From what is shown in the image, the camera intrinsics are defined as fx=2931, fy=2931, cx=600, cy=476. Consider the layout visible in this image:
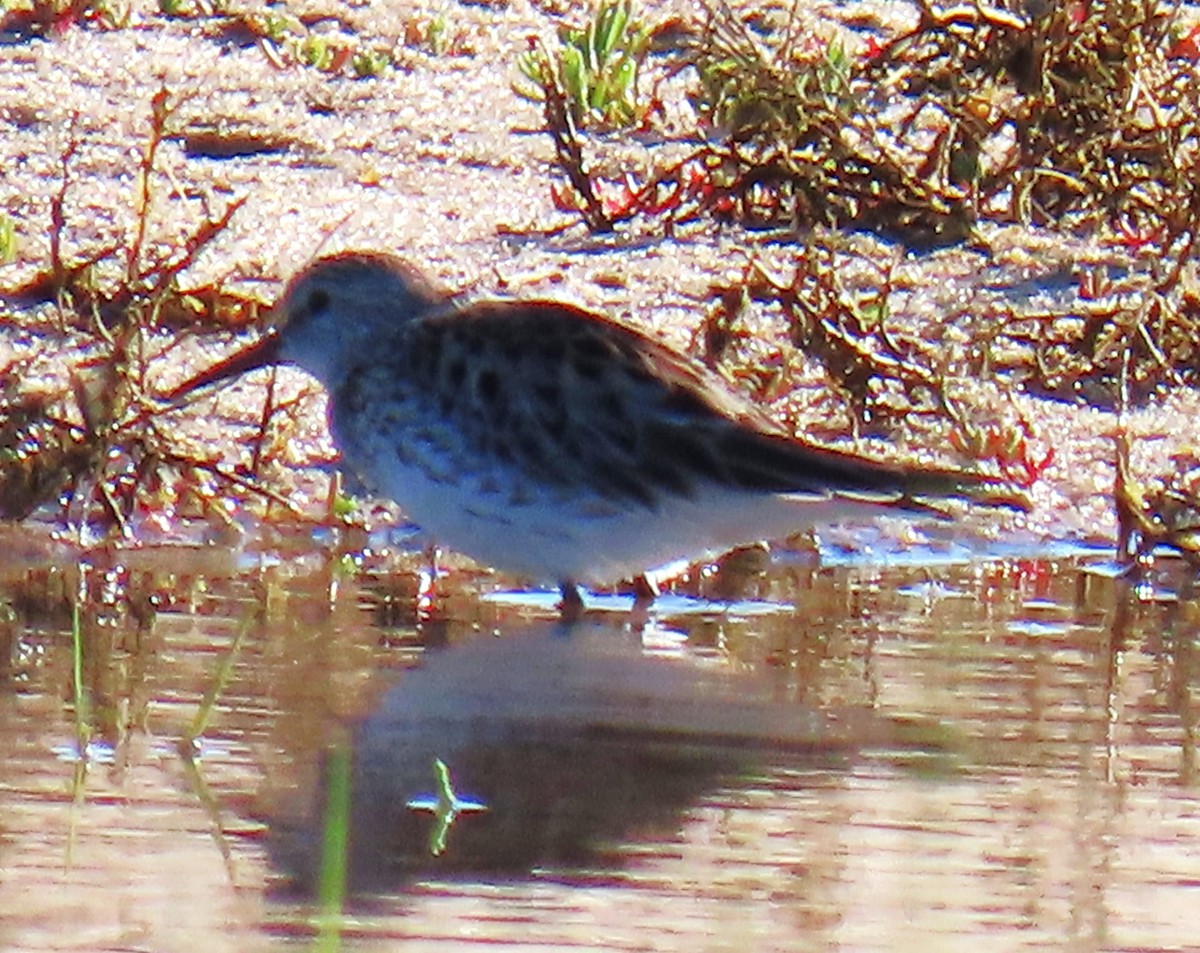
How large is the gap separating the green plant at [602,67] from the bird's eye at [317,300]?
2.04 metres

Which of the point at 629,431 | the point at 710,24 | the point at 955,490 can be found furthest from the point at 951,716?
the point at 710,24

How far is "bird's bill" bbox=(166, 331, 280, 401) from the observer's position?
6.51 m

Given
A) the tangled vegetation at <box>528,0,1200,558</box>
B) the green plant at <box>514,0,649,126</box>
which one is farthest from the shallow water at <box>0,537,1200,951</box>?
the green plant at <box>514,0,649,126</box>

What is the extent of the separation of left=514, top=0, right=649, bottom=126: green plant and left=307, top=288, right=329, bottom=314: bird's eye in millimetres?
2041

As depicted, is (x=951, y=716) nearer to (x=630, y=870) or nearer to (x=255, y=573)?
(x=630, y=870)

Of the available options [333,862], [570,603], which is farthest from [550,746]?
[333,862]

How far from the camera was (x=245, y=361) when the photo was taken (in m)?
6.52

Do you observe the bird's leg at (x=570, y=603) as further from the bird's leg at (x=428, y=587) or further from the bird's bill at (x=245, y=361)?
the bird's bill at (x=245, y=361)

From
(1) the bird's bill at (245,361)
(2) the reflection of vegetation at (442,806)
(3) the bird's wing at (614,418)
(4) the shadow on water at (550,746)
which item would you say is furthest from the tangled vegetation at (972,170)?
(2) the reflection of vegetation at (442,806)

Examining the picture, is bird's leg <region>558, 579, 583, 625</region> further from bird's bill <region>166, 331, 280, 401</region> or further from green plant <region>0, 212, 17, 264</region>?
green plant <region>0, 212, 17, 264</region>

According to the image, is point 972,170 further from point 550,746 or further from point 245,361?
point 550,746

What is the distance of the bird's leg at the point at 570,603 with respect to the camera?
5832 mm

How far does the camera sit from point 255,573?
19.9 feet

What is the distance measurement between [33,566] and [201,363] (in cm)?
120
